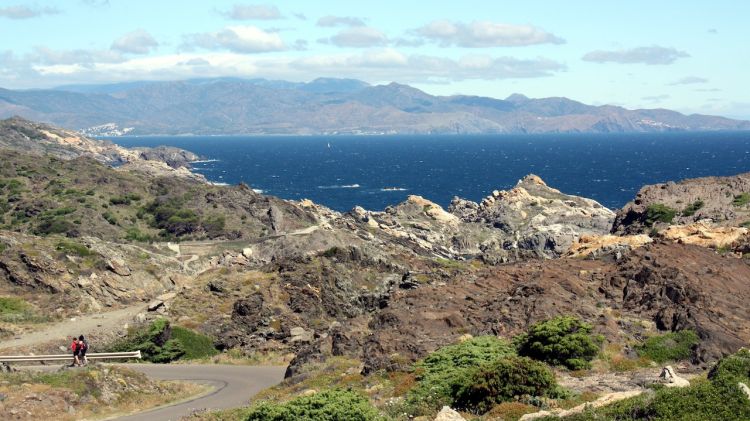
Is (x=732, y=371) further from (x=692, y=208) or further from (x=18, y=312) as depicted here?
(x=692, y=208)

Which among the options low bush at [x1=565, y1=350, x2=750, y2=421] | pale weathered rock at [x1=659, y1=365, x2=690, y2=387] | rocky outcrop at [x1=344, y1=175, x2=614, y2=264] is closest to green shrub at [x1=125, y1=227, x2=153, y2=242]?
rocky outcrop at [x1=344, y1=175, x2=614, y2=264]

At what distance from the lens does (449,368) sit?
1090 inches

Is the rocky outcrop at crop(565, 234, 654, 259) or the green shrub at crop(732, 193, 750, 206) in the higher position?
the green shrub at crop(732, 193, 750, 206)

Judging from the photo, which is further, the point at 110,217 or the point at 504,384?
the point at 110,217

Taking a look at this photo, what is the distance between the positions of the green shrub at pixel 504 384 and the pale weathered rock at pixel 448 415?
1244 millimetres

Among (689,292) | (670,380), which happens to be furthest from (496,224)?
(670,380)

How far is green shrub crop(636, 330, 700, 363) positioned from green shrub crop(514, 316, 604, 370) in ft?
5.95

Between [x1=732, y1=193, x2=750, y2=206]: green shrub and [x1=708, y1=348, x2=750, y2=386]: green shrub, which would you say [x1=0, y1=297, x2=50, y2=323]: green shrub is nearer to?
[x1=708, y1=348, x2=750, y2=386]: green shrub

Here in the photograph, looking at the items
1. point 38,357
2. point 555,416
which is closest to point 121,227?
point 38,357

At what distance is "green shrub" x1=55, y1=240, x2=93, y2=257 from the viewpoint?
59.0 metres

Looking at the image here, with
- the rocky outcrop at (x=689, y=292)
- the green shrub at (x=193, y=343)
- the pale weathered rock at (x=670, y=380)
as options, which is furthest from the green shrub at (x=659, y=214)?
the pale weathered rock at (x=670, y=380)

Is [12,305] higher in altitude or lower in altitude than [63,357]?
lower

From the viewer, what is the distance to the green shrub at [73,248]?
5897 cm

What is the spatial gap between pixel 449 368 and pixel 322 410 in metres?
6.84
